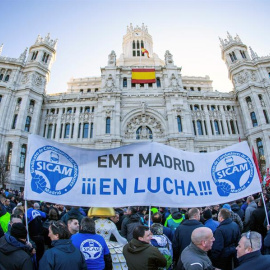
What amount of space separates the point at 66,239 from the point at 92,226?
19.2 inches

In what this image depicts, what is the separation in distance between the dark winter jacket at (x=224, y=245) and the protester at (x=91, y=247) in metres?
2.15

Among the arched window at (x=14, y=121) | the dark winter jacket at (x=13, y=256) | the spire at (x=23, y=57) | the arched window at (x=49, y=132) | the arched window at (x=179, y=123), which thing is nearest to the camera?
the dark winter jacket at (x=13, y=256)

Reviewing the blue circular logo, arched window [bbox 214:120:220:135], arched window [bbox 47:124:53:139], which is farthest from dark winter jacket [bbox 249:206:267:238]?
arched window [bbox 47:124:53:139]

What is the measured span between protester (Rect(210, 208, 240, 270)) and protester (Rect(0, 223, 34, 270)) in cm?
338

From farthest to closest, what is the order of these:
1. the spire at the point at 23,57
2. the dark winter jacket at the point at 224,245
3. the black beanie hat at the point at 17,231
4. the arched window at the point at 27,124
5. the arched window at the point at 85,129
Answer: the spire at the point at 23,57 < the arched window at the point at 85,129 < the arched window at the point at 27,124 < the dark winter jacket at the point at 224,245 < the black beanie hat at the point at 17,231

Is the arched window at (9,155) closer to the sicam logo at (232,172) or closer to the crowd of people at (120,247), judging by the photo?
the crowd of people at (120,247)

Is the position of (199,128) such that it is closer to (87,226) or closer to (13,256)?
(87,226)

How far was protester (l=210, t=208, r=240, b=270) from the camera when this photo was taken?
4191 millimetres

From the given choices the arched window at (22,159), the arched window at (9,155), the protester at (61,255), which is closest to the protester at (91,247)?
the protester at (61,255)

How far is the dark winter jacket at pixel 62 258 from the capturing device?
2.86 metres

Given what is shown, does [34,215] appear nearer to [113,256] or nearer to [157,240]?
[113,256]

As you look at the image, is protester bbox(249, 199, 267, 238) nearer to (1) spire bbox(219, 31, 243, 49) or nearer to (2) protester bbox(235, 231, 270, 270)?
(2) protester bbox(235, 231, 270, 270)

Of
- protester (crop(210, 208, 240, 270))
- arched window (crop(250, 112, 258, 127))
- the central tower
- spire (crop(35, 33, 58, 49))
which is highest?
the central tower

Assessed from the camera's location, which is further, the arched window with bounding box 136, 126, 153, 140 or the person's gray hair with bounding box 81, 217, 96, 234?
the arched window with bounding box 136, 126, 153, 140
